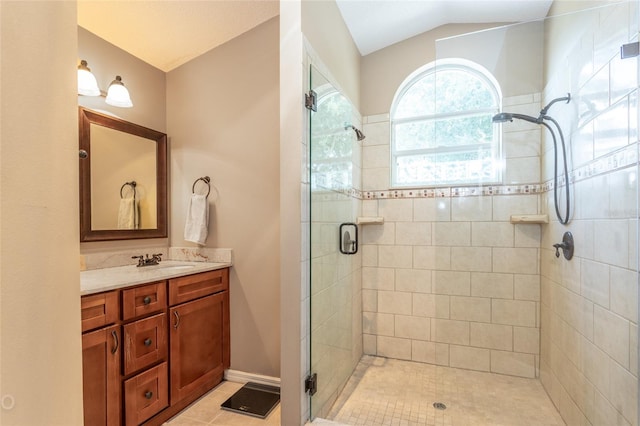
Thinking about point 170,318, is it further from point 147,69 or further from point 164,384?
point 147,69

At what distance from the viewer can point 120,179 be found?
7.69 feet

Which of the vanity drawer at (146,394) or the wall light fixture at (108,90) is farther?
the wall light fixture at (108,90)

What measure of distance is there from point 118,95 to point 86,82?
0.22 m

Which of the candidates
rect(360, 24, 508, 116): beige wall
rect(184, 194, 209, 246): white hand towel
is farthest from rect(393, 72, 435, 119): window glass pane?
rect(184, 194, 209, 246): white hand towel

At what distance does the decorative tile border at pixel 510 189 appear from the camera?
52.2 inches

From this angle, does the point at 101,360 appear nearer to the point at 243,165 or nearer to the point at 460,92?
the point at 243,165

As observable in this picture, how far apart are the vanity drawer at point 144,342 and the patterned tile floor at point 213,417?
41 cm

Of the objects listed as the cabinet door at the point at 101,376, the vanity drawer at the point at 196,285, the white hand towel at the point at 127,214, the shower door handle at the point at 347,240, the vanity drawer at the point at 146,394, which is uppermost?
the white hand towel at the point at 127,214

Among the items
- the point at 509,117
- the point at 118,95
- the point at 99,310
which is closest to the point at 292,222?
the point at 99,310

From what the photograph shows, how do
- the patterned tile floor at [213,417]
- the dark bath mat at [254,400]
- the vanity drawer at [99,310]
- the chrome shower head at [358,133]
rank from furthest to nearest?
the chrome shower head at [358,133] → the dark bath mat at [254,400] → the patterned tile floor at [213,417] → the vanity drawer at [99,310]

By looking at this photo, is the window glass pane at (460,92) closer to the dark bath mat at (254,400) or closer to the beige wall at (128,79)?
the beige wall at (128,79)

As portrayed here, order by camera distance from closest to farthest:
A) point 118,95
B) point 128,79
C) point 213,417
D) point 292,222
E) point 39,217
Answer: point 39,217
point 292,222
point 213,417
point 118,95
point 128,79

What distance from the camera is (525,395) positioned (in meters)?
2.10

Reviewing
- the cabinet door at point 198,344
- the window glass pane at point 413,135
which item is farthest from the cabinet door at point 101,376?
the window glass pane at point 413,135
